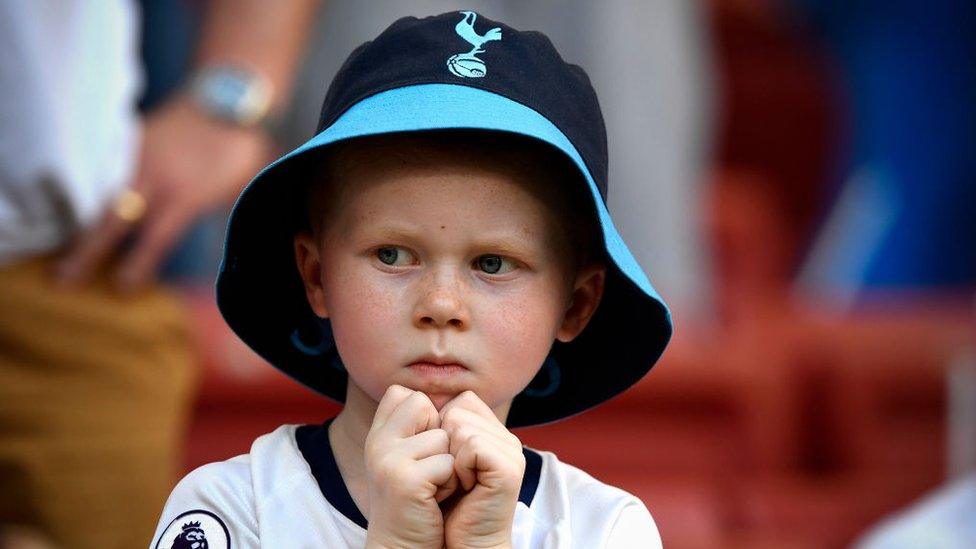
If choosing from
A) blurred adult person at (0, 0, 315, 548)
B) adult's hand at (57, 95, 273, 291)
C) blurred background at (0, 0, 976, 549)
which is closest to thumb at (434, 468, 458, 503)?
blurred adult person at (0, 0, 315, 548)

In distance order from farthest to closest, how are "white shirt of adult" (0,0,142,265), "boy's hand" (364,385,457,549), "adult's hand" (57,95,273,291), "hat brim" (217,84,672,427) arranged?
"adult's hand" (57,95,273,291) < "white shirt of adult" (0,0,142,265) < "hat brim" (217,84,672,427) < "boy's hand" (364,385,457,549)

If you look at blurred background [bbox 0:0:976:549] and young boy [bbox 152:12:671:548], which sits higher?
blurred background [bbox 0:0:976:549]

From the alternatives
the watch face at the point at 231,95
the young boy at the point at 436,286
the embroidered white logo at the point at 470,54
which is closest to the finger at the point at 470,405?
the young boy at the point at 436,286

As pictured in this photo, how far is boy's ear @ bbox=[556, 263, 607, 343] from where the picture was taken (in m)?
1.95

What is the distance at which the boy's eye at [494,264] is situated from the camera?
70.1 inches

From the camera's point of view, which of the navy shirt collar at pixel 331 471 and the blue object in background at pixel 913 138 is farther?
the blue object in background at pixel 913 138

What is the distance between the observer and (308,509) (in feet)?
5.96

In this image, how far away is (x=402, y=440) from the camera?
1682 mm

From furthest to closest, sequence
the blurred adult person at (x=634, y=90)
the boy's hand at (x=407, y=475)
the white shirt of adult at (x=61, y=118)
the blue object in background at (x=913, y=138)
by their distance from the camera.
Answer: the blue object in background at (x=913, y=138), the blurred adult person at (x=634, y=90), the white shirt of adult at (x=61, y=118), the boy's hand at (x=407, y=475)

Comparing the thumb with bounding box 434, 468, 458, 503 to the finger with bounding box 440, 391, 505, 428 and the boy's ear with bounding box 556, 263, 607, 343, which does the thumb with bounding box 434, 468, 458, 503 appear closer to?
the finger with bounding box 440, 391, 505, 428

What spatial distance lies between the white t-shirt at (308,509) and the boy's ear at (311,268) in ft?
0.56

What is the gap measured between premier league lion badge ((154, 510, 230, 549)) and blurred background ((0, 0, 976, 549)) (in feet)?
6.67

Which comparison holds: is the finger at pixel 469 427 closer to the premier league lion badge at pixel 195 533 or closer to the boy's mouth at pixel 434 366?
the boy's mouth at pixel 434 366

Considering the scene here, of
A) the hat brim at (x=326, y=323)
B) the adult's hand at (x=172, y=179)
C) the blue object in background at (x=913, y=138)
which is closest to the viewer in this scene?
the hat brim at (x=326, y=323)
